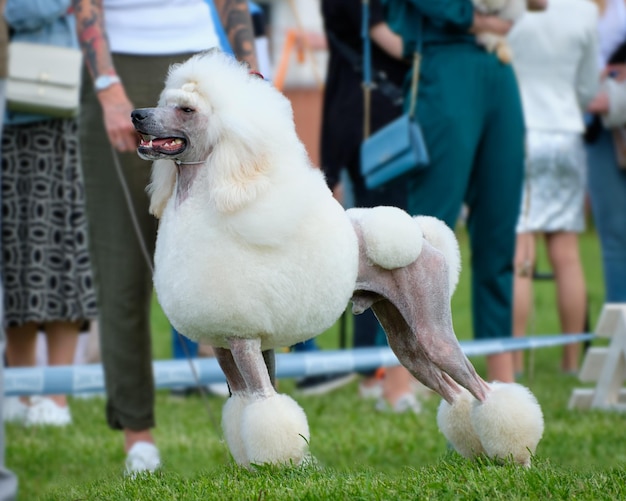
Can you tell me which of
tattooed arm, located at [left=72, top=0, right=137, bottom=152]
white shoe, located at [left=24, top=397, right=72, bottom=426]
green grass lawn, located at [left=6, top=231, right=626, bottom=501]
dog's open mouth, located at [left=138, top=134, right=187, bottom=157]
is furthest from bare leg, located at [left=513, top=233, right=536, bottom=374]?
dog's open mouth, located at [left=138, top=134, right=187, bottom=157]

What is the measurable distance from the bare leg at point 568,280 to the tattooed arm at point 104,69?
4.14 metres

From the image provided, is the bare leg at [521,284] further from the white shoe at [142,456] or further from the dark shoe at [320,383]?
the white shoe at [142,456]

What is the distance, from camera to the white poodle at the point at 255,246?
3182 mm

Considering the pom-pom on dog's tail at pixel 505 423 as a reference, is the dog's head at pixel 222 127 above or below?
above

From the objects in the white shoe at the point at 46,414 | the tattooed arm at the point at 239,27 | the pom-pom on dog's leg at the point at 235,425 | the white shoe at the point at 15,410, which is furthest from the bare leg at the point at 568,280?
the pom-pom on dog's leg at the point at 235,425

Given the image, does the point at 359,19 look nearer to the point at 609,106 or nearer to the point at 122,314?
the point at 609,106

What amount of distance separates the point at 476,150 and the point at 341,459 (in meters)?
1.60

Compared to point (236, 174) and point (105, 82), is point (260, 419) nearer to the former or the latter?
point (236, 174)

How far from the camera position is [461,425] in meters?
3.62

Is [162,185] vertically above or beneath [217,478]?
above

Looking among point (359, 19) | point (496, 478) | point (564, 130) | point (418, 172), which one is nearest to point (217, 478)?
point (496, 478)

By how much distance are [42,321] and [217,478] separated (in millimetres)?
3073

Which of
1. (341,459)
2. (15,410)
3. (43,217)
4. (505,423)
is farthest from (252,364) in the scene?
(15,410)

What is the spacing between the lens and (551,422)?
19.9ft
